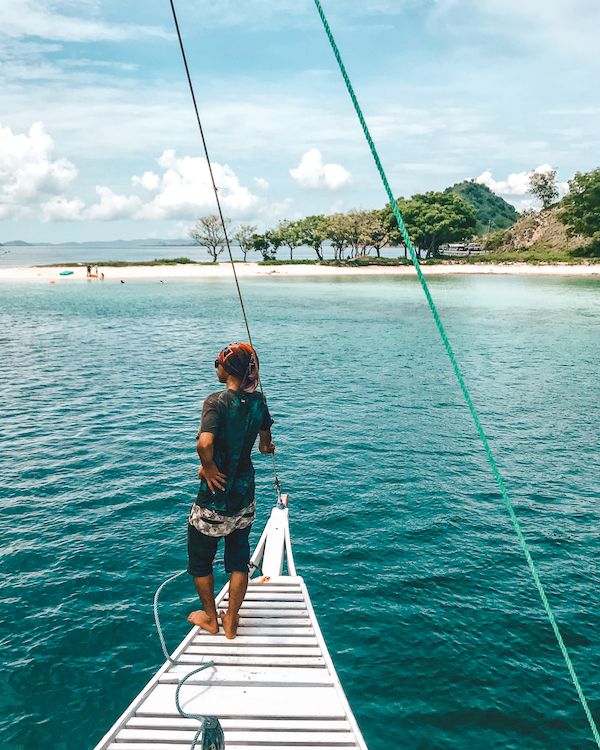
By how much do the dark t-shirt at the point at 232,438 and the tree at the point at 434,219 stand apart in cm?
11041

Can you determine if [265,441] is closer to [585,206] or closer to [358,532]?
[358,532]

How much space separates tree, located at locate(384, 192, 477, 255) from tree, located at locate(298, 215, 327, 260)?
46.5ft

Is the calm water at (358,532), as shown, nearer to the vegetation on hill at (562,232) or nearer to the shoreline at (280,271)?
the shoreline at (280,271)

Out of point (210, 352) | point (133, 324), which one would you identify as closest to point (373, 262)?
point (133, 324)

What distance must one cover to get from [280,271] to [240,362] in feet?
366

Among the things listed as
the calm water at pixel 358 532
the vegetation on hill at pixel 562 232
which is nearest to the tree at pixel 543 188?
the vegetation on hill at pixel 562 232

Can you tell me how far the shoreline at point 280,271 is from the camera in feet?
334

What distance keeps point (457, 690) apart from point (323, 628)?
2.19 m

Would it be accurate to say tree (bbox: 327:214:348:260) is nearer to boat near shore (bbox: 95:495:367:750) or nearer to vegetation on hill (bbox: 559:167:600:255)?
vegetation on hill (bbox: 559:167:600:255)

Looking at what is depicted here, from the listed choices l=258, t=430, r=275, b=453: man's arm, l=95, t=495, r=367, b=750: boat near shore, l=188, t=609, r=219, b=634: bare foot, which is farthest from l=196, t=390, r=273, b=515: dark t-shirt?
l=95, t=495, r=367, b=750: boat near shore

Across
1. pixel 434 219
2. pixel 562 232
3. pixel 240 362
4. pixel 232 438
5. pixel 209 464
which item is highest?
pixel 434 219

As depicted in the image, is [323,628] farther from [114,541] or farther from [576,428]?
[576,428]

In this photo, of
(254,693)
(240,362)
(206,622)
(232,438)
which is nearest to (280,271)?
(206,622)

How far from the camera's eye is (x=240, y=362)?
6039mm
